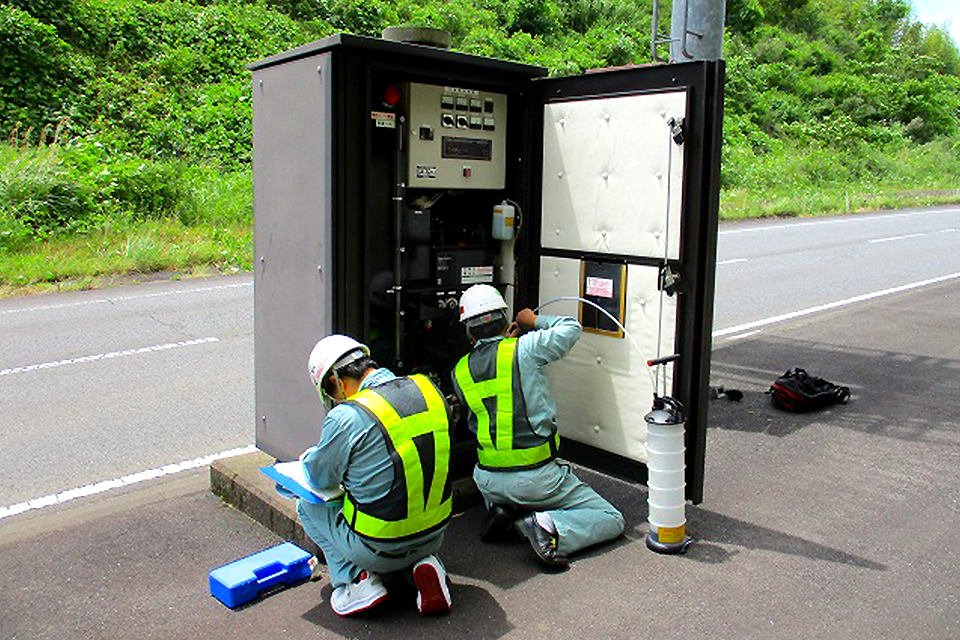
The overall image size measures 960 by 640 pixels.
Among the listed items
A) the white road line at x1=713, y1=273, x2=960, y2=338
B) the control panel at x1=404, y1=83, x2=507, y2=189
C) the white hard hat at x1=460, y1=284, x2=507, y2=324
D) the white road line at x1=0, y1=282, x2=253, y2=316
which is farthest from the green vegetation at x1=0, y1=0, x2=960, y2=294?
the white hard hat at x1=460, y1=284, x2=507, y2=324

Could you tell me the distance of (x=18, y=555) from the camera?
182 inches

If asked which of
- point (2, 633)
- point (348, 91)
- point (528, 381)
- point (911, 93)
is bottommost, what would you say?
point (2, 633)

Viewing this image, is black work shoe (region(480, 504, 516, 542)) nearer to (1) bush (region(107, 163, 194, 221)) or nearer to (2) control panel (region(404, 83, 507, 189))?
(2) control panel (region(404, 83, 507, 189))

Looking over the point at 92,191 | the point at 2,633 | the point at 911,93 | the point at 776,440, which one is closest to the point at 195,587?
the point at 2,633

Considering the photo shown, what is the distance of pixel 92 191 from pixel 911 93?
→ 4741 centimetres

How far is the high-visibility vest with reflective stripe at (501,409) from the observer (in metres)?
4.68

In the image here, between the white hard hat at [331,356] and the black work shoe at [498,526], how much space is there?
127cm

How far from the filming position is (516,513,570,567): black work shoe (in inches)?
175

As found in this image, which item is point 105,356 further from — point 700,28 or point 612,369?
point 700,28

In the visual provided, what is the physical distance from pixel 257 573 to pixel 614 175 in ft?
9.59

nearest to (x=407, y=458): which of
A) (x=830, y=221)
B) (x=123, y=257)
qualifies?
(x=123, y=257)

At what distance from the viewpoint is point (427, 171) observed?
17.7 ft

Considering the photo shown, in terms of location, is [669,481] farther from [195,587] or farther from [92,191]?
[92,191]

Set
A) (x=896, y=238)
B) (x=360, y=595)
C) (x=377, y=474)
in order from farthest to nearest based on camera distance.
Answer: (x=896, y=238) < (x=360, y=595) < (x=377, y=474)
